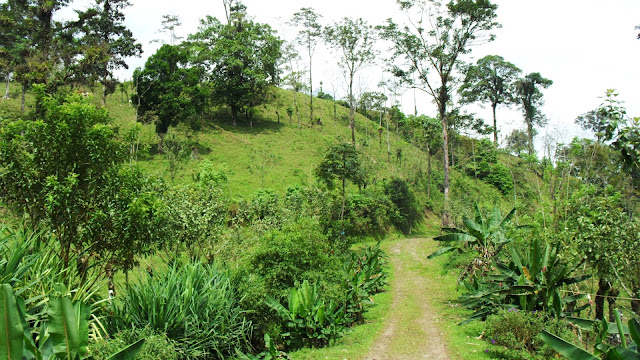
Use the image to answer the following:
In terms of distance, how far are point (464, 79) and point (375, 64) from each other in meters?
9.34

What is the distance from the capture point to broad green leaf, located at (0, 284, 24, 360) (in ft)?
12.6

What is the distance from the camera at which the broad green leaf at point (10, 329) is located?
12.6 feet

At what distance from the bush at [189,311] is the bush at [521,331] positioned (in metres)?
5.34

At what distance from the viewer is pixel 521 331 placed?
8.34 meters

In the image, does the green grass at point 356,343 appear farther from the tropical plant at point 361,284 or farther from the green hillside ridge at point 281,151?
the green hillside ridge at point 281,151

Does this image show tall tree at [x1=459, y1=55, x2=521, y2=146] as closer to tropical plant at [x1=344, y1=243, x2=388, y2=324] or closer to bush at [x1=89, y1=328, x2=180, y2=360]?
tropical plant at [x1=344, y1=243, x2=388, y2=324]

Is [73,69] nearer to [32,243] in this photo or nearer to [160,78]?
[160,78]

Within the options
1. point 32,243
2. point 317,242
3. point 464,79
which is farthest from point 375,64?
point 32,243

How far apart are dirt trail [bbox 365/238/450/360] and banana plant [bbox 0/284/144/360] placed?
5727mm

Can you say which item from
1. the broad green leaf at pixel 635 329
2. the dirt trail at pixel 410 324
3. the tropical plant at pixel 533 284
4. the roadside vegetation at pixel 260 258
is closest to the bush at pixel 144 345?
the roadside vegetation at pixel 260 258

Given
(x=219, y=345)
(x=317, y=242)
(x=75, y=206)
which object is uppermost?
(x=75, y=206)

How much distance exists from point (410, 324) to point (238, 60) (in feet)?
106

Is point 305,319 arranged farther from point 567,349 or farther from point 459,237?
point 567,349

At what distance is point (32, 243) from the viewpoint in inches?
264
